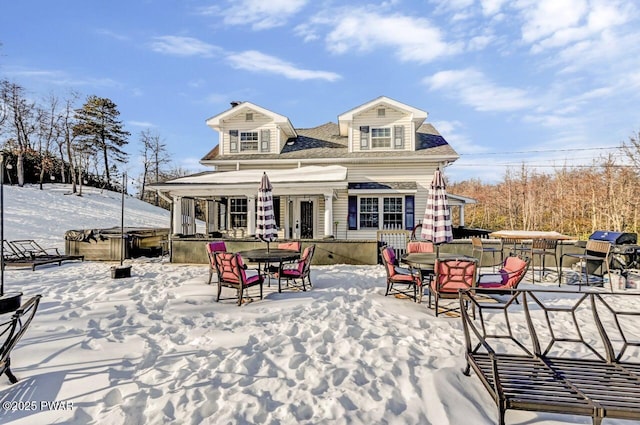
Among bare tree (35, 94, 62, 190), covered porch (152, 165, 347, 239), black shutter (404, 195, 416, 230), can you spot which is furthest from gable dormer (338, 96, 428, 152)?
bare tree (35, 94, 62, 190)

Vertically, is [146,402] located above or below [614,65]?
below

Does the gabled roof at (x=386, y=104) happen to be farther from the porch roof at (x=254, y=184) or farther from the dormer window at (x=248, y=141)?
the dormer window at (x=248, y=141)

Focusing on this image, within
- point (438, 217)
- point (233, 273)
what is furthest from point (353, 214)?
point (233, 273)

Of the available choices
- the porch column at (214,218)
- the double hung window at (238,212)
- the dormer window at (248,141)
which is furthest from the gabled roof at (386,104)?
the porch column at (214,218)

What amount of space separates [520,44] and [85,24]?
1524 cm

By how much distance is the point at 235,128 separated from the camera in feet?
55.2

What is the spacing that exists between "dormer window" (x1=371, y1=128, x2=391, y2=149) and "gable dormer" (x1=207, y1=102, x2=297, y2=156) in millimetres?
4398

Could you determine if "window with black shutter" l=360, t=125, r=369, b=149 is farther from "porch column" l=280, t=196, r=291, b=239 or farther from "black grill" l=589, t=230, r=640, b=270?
"black grill" l=589, t=230, r=640, b=270

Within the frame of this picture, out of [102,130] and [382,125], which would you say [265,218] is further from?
[102,130]

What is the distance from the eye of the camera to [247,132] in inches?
663

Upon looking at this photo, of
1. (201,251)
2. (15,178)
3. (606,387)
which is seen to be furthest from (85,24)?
(15,178)

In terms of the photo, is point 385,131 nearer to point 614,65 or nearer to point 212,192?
point 212,192

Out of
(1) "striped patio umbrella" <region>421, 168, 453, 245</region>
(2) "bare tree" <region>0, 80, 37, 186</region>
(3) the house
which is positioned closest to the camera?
(1) "striped patio umbrella" <region>421, 168, 453, 245</region>

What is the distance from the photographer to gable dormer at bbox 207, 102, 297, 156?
54.7 feet
